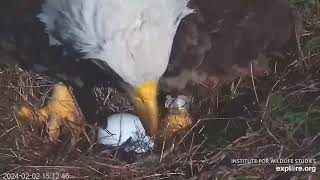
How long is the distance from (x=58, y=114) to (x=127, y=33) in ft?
0.87

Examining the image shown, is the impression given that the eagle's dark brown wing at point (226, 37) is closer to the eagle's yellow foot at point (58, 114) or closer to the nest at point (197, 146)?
the nest at point (197, 146)

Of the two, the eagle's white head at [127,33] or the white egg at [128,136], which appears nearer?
the eagle's white head at [127,33]

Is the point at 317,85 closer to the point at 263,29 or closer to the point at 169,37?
the point at 263,29

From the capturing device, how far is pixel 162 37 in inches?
40.9

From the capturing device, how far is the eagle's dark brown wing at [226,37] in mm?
1109

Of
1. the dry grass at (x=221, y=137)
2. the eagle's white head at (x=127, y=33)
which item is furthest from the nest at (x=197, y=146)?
the eagle's white head at (x=127, y=33)

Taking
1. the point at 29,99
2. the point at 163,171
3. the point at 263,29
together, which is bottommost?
the point at 163,171

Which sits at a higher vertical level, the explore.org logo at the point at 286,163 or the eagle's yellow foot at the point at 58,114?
the eagle's yellow foot at the point at 58,114

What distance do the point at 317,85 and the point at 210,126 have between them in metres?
0.17

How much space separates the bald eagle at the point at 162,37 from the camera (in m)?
1.02

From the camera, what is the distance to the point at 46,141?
3.92 feet

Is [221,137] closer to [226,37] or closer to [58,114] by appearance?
[226,37]

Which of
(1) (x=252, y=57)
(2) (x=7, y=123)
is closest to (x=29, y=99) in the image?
(2) (x=7, y=123)

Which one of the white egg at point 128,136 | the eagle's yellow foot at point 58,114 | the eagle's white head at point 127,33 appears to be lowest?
the white egg at point 128,136
